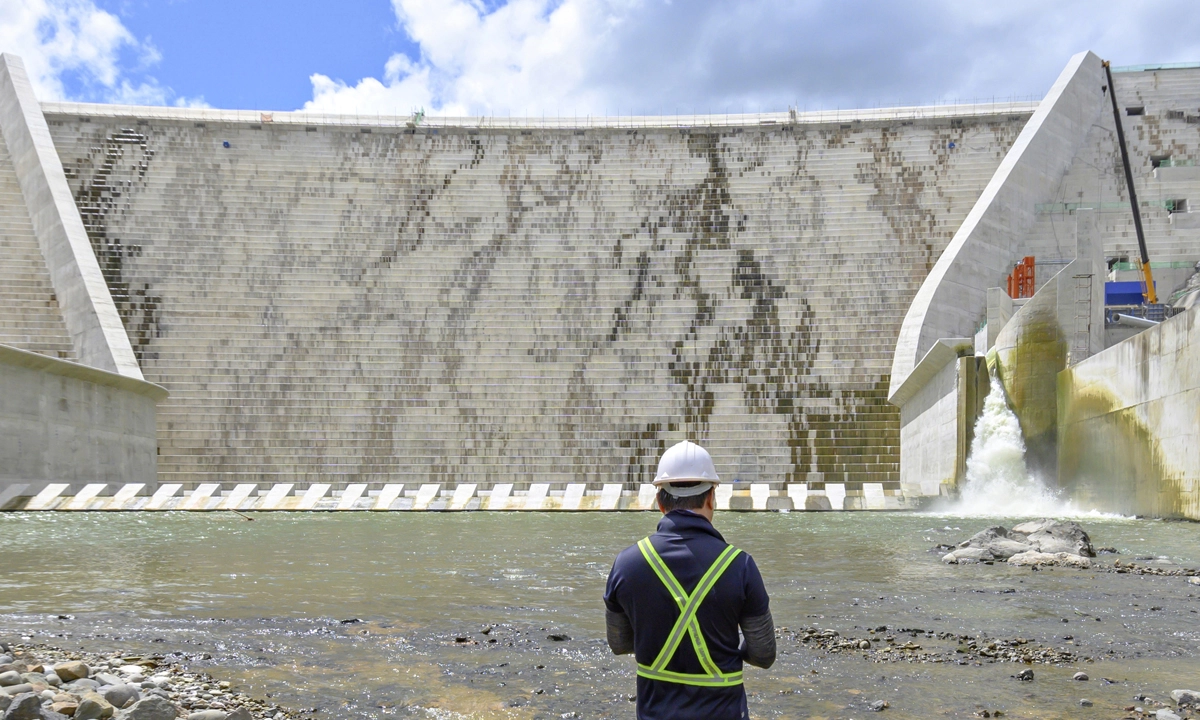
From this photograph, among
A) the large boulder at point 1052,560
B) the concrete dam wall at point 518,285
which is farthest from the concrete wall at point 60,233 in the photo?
the large boulder at point 1052,560

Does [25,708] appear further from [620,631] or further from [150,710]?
[620,631]

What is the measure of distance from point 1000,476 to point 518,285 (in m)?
12.2

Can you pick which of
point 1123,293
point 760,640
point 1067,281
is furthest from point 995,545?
point 1123,293

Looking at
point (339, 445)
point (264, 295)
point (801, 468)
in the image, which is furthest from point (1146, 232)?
point (264, 295)

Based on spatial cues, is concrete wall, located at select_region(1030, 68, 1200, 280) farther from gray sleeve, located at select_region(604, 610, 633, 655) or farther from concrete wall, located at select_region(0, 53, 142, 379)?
gray sleeve, located at select_region(604, 610, 633, 655)

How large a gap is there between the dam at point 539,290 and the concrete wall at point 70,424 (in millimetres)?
52

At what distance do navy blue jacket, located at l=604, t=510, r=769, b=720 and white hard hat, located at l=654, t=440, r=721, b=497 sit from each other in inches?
2.9

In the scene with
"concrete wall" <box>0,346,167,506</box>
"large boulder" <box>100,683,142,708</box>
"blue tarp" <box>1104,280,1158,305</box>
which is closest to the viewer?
"large boulder" <box>100,683,142,708</box>

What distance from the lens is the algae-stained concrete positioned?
40.6 ft

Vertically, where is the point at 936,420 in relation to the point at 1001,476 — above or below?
above

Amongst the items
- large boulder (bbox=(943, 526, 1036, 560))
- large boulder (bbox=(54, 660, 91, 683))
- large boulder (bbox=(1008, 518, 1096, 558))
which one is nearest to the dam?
large boulder (bbox=(1008, 518, 1096, 558))

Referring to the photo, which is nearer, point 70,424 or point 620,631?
point 620,631

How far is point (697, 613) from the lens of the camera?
2811mm

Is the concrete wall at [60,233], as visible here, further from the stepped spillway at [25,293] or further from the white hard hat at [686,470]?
the white hard hat at [686,470]
